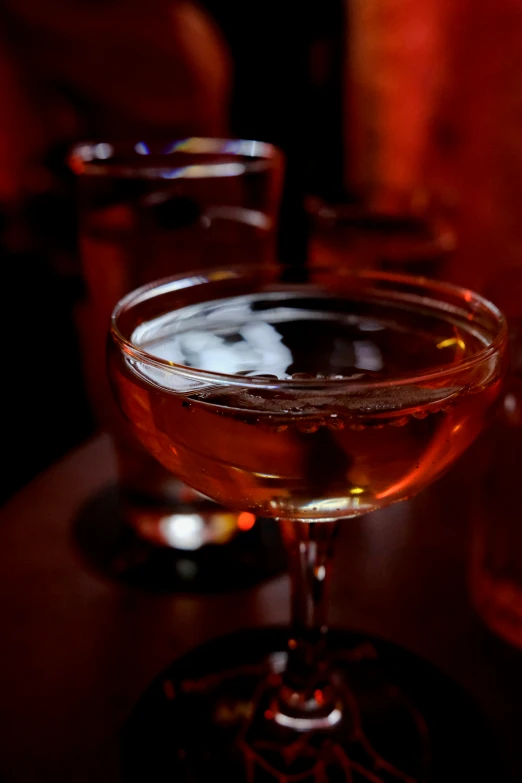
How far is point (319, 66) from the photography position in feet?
7.35

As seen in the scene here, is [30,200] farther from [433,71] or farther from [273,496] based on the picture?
[273,496]

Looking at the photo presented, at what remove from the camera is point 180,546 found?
1.92 feet

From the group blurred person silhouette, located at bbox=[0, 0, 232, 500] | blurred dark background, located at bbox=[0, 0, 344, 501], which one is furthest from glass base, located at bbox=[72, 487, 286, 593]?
blurred person silhouette, located at bbox=[0, 0, 232, 500]

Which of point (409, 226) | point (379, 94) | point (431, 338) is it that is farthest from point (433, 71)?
point (431, 338)

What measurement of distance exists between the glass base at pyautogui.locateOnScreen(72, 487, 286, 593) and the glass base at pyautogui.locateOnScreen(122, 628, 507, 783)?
0.19 ft

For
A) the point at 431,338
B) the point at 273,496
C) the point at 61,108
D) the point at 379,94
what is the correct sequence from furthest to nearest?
the point at 379,94 → the point at 61,108 → the point at 431,338 → the point at 273,496

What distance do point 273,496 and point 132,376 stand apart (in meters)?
0.08

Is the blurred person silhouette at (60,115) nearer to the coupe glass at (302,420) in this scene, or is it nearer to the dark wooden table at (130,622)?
the dark wooden table at (130,622)

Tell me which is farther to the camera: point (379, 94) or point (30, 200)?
point (379, 94)

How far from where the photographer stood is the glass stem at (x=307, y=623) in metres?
0.43

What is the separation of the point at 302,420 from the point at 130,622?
26 centimetres

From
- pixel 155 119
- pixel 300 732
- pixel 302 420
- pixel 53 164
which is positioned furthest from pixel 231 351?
pixel 155 119

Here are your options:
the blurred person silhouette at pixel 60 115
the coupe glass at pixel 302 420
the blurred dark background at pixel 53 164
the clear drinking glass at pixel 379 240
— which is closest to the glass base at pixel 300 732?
the coupe glass at pixel 302 420

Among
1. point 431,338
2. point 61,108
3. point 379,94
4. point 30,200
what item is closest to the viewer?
point 431,338
